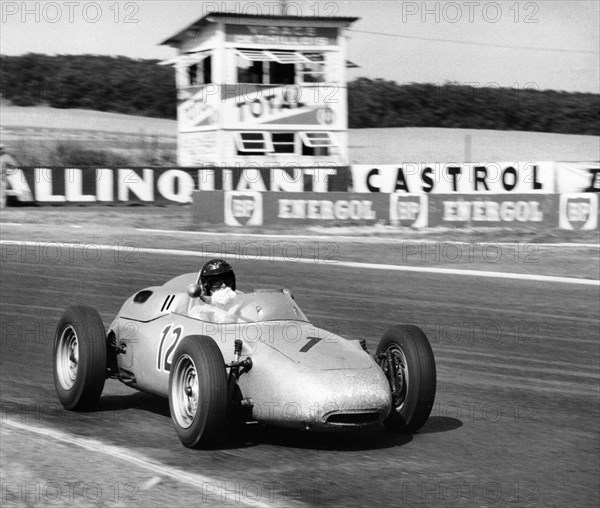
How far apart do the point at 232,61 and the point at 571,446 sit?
28215 mm

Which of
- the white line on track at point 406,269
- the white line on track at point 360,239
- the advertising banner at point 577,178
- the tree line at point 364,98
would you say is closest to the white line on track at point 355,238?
the white line on track at point 360,239

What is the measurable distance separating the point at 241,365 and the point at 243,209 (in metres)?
15.7

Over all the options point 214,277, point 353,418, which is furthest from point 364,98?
point 353,418

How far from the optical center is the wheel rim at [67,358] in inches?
317

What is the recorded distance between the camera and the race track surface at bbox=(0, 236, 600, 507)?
5887 millimetres

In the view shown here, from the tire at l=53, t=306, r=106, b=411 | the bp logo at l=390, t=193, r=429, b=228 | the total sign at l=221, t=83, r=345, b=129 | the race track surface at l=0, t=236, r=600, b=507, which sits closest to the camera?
the race track surface at l=0, t=236, r=600, b=507

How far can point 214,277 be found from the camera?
7523mm

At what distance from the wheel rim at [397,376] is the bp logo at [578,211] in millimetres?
15288

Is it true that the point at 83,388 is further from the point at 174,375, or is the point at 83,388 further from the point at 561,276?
the point at 561,276

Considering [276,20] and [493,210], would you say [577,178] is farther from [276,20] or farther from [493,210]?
[276,20]

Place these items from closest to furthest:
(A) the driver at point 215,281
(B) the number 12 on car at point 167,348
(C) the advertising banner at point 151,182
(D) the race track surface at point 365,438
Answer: (D) the race track surface at point 365,438
(B) the number 12 on car at point 167,348
(A) the driver at point 215,281
(C) the advertising banner at point 151,182

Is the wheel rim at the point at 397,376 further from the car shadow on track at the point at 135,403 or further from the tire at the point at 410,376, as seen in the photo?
the car shadow on track at the point at 135,403

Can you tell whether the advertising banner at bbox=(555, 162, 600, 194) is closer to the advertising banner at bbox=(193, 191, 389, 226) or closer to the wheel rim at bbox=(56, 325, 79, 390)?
the advertising banner at bbox=(193, 191, 389, 226)

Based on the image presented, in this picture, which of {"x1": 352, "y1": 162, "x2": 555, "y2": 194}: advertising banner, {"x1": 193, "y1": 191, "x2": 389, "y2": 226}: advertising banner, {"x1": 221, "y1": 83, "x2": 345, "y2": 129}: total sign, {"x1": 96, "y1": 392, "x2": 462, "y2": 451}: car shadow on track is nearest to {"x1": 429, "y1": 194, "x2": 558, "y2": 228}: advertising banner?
{"x1": 193, "y1": 191, "x2": 389, "y2": 226}: advertising banner
